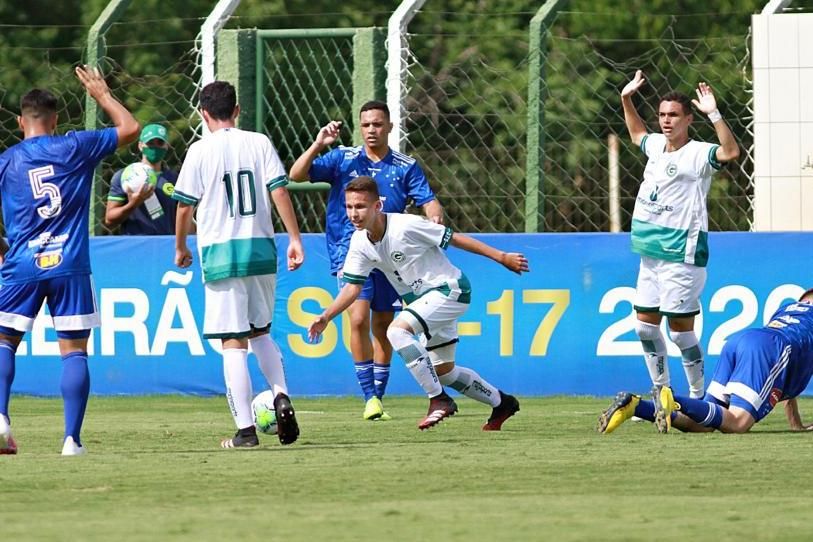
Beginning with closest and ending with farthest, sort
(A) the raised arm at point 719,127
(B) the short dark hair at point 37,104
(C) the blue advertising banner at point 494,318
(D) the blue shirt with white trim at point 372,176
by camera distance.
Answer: (B) the short dark hair at point 37,104
(A) the raised arm at point 719,127
(D) the blue shirt with white trim at point 372,176
(C) the blue advertising banner at point 494,318

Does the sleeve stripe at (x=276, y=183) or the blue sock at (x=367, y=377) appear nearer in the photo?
the sleeve stripe at (x=276, y=183)

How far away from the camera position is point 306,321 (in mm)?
14195

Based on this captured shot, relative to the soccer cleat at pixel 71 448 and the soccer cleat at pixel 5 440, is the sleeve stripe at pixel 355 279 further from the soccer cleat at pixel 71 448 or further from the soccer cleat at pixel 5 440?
the soccer cleat at pixel 5 440

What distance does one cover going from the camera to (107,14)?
15094 millimetres

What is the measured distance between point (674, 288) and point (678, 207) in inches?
21.0

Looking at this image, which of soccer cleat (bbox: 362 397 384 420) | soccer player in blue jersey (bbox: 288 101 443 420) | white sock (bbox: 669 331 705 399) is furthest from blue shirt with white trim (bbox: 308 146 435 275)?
white sock (bbox: 669 331 705 399)

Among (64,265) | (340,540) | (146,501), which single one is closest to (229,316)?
(64,265)

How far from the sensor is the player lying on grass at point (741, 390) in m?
9.70

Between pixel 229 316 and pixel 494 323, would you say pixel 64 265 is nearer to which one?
pixel 229 316

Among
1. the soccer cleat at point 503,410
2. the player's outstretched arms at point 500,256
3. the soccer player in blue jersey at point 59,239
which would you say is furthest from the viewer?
the soccer cleat at point 503,410

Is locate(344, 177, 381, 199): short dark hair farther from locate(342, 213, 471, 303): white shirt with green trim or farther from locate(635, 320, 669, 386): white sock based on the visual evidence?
locate(635, 320, 669, 386): white sock

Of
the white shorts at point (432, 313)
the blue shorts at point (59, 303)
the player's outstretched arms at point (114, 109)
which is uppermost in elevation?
the player's outstretched arms at point (114, 109)

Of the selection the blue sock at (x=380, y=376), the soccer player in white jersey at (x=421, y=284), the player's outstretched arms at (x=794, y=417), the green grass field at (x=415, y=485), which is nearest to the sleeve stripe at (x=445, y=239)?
the soccer player in white jersey at (x=421, y=284)

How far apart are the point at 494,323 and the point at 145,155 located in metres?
3.06
